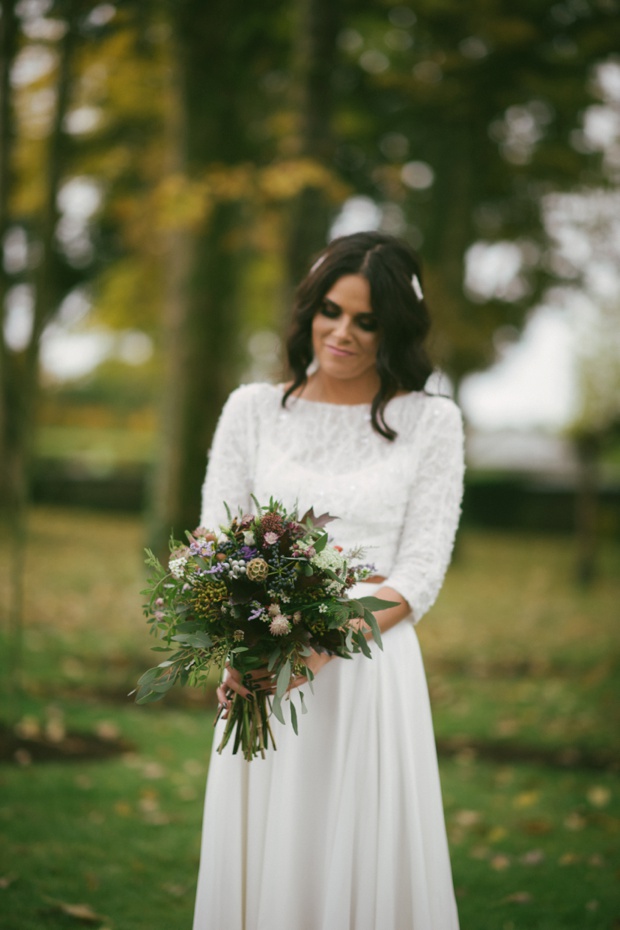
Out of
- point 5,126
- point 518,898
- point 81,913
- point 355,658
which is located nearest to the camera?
point 355,658

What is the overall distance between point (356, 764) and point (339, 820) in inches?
6.6

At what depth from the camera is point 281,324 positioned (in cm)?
736

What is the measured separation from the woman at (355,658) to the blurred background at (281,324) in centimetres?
70

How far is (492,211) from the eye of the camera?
17625 millimetres

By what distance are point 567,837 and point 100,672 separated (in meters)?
4.37

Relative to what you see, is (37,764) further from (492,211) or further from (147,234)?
(492,211)

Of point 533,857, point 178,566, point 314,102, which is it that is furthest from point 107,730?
point 314,102

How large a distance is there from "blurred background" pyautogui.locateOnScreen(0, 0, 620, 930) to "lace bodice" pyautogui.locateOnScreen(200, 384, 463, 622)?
695 millimetres

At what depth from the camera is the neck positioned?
317cm

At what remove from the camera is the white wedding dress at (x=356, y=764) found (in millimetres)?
2744

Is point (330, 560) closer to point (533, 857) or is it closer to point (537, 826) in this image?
point (533, 857)

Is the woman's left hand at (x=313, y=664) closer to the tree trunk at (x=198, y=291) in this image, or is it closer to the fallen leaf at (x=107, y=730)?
the fallen leaf at (x=107, y=730)

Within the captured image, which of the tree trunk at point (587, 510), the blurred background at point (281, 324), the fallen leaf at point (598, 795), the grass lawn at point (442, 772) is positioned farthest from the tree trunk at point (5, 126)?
the tree trunk at point (587, 510)

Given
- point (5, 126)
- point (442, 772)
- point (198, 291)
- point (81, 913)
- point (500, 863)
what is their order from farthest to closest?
point (198, 291), point (5, 126), point (442, 772), point (500, 863), point (81, 913)
